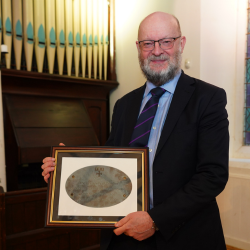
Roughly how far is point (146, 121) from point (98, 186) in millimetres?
447

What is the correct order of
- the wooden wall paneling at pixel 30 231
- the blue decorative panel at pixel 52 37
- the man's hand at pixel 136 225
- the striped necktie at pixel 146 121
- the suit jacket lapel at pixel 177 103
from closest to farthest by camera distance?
the man's hand at pixel 136 225 → the suit jacket lapel at pixel 177 103 → the striped necktie at pixel 146 121 → the wooden wall paneling at pixel 30 231 → the blue decorative panel at pixel 52 37

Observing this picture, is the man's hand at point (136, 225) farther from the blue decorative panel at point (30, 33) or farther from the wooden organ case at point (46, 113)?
the blue decorative panel at point (30, 33)

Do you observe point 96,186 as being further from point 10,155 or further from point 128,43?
point 128,43

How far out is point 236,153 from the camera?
3623 mm

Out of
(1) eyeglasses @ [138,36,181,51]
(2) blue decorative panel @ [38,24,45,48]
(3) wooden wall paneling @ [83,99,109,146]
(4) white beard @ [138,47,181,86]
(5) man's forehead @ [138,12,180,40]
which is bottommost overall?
(3) wooden wall paneling @ [83,99,109,146]

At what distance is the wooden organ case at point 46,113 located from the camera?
291 centimetres

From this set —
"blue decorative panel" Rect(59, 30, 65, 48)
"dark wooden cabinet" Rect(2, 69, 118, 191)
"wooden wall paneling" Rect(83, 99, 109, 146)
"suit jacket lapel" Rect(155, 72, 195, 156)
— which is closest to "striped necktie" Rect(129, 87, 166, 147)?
"suit jacket lapel" Rect(155, 72, 195, 156)

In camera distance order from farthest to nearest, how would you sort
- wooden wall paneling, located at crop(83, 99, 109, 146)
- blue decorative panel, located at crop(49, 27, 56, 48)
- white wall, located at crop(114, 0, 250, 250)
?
wooden wall paneling, located at crop(83, 99, 109, 146) → blue decorative panel, located at crop(49, 27, 56, 48) → white wall, located at crop(114, 0, 250, 250)

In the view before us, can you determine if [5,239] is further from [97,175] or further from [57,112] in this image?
[57,112]

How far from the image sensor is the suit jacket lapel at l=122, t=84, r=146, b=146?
5.60ft

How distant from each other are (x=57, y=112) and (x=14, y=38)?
1.09 meters

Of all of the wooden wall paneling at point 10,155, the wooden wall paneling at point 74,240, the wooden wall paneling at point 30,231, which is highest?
the wooden wall paneling at point 10,155

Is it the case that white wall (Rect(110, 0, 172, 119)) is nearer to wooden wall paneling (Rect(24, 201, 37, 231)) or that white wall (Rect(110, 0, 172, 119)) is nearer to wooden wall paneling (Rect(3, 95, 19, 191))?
wooden wall paneling (Rect(3, 95, 19, 191))

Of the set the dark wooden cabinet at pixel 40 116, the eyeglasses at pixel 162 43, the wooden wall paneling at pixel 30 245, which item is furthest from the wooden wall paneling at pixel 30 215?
the eyeglasses at pixel 162 43
